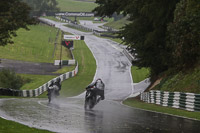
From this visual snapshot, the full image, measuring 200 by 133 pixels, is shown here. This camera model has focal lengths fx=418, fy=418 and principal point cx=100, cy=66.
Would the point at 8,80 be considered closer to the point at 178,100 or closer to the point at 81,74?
the point at 81,74

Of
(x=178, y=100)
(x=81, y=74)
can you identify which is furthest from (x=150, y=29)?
(x=81, y=74)

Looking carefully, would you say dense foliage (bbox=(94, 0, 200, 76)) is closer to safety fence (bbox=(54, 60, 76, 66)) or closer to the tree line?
the tree line

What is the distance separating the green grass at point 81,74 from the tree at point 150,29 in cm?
1639

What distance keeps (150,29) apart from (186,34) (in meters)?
7.14

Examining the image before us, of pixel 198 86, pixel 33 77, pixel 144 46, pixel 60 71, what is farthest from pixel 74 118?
pixel 60 71

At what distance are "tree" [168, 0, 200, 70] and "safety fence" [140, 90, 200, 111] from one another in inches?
116

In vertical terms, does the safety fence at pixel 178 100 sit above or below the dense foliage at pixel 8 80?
above

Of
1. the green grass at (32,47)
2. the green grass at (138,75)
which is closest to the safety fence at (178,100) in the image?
the green grass at (138,75)

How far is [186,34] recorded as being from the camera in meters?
25.3

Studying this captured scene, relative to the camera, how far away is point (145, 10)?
28.4 meters

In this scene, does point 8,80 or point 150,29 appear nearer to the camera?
point 150,29

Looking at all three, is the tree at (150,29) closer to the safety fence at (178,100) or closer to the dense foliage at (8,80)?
the safety fence at (178,100)

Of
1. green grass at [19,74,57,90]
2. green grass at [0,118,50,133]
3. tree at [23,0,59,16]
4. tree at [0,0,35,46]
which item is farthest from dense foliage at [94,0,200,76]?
A: tree at [23,0,59,16]

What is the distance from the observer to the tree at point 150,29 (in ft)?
95.1
